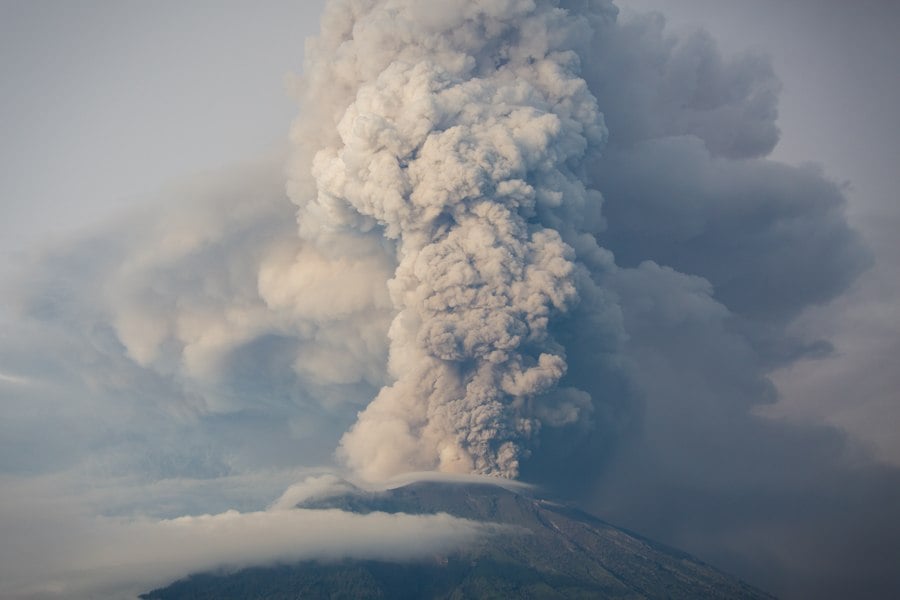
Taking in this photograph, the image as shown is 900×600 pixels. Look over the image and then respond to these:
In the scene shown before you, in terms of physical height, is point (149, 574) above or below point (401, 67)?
below

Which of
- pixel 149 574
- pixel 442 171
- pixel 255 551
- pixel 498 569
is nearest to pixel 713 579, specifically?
pixel 498 569

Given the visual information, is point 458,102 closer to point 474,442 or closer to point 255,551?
point 474,442

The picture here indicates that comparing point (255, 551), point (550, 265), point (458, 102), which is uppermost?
point (458, 102)

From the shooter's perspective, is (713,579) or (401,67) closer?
(401,67)

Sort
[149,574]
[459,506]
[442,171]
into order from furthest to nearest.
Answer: [459,506] → [149,574] → [442,171]

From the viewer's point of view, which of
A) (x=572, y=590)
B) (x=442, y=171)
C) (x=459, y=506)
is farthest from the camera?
(x=459, y=506)

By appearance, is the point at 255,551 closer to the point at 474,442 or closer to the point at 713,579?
the point at 474,442
